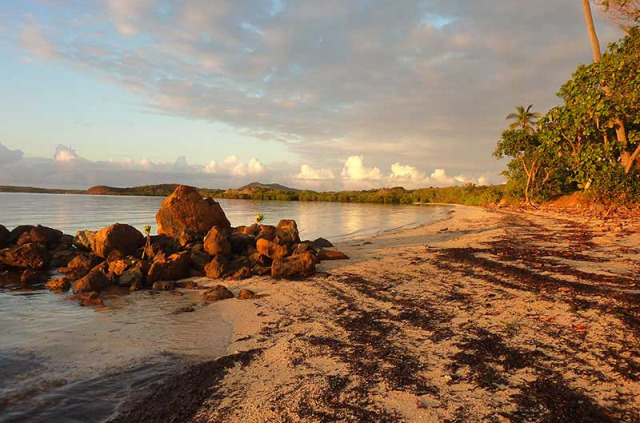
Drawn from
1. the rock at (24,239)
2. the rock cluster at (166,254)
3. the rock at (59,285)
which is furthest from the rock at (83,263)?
the rock at (24,239)

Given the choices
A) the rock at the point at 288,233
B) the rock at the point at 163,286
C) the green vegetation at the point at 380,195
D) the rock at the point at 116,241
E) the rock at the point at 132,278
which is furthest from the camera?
the green vegetation at the point at 380,195

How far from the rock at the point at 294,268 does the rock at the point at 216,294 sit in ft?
7.02

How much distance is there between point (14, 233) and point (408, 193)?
121m

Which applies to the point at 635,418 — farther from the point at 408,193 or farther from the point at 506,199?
the point at 408,193

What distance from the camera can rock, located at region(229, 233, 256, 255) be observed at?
1609cm

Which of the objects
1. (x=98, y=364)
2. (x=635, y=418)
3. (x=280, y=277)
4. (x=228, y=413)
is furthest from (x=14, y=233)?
(x=635, y=418)

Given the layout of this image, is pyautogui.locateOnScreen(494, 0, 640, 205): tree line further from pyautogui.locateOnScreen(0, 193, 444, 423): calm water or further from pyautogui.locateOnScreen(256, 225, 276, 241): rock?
pyautogui.locateOnScreen(0, 193, 444, 423): calm water

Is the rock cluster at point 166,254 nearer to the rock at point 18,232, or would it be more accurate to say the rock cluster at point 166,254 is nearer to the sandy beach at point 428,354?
the rock at point 18,232

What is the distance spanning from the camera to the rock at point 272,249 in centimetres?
1470

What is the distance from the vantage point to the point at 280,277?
41.6ft

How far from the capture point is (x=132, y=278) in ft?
41.2

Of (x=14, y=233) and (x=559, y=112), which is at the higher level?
(x=559, y=112)

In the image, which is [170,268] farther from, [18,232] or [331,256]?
[18,232]

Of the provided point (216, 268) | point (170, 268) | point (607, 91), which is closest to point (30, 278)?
point (170, 268)
